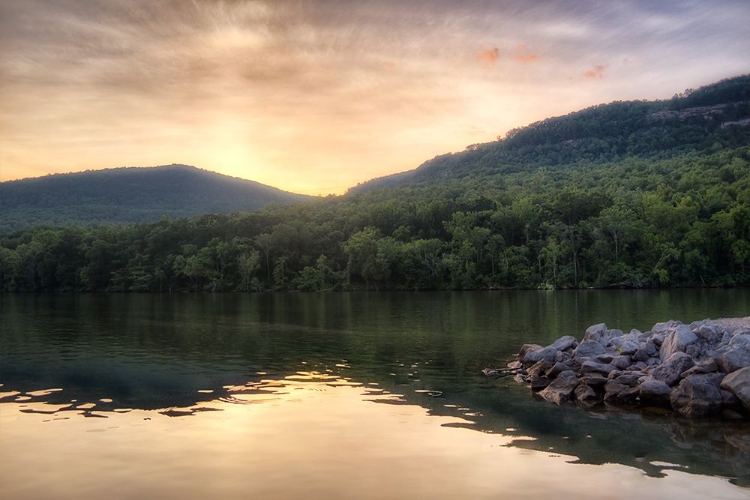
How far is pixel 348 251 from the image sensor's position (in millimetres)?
121875

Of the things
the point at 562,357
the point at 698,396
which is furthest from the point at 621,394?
the point at 562,357

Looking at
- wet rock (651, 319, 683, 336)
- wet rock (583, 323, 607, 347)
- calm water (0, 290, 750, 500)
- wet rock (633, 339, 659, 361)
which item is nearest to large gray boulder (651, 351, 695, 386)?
wet rock (633, 339, 659, 361)

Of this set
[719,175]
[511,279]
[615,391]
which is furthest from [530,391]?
[719,175]

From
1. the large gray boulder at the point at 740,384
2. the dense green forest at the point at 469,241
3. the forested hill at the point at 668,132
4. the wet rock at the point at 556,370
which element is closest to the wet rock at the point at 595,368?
the wet rock at the point at 556,370

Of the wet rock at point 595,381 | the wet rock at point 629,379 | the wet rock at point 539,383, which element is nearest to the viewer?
the wet rock at point 629,379

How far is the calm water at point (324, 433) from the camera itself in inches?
493

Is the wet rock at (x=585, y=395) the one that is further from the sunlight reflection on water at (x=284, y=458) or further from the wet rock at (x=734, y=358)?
the sunlight reflection on water at (x=284, y=458)

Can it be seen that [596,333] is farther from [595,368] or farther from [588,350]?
[595,368]

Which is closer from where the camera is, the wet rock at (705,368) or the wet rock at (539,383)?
the wet rock at (705,368)

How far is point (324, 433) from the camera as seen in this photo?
16.6m

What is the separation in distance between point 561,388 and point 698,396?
13.6 feet

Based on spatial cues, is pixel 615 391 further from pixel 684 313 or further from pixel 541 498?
pixel 684 313

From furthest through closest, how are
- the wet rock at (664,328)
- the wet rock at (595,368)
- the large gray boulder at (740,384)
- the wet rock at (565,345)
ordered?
the wet rock at (565,345)
the wet rock at (664,328)
the wet rock at (595,368)
the large gray boulder at (740,384)

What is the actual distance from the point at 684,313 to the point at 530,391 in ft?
106
